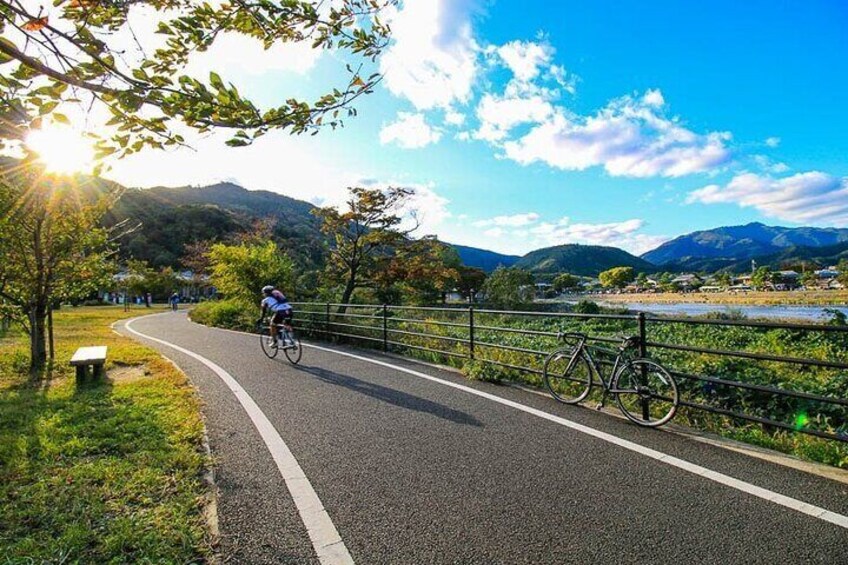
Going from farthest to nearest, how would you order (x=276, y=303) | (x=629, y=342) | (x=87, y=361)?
1. (x=276, y=303)
2. (x=87, y=361)
3. (x=629, y=342)

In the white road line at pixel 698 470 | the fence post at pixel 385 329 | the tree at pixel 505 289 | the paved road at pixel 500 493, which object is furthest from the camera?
the tree at pixel 505 289

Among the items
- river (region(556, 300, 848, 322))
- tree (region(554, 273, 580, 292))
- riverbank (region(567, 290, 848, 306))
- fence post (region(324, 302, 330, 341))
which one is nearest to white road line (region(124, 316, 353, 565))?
fence post (region(324, 302, 330, 341))

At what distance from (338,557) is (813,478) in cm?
346

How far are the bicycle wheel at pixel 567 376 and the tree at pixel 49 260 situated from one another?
927cm

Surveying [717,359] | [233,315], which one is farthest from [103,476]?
[233,315]

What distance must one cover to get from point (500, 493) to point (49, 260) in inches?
400

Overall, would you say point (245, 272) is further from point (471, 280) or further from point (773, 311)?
point (773, 311)

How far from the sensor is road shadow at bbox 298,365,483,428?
4879 mm

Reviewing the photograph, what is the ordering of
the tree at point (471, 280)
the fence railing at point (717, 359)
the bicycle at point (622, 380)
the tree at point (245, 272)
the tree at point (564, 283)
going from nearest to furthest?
the fence railing at point (717, 359), the bicycle at point (622, 380), the tree at point (245, 272), the tree at point (471, 280), the tree at point (564, 283)

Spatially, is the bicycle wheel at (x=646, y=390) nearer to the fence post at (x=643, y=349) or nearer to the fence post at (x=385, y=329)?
the fence post at (x=643, y=349)

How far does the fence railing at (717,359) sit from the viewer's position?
399 cm

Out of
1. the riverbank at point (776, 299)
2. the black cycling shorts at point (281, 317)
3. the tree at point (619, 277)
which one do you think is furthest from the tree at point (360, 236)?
the tree at point (619, 277)

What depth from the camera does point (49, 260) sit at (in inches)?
342

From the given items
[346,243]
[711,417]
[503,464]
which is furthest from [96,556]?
[346,243]
